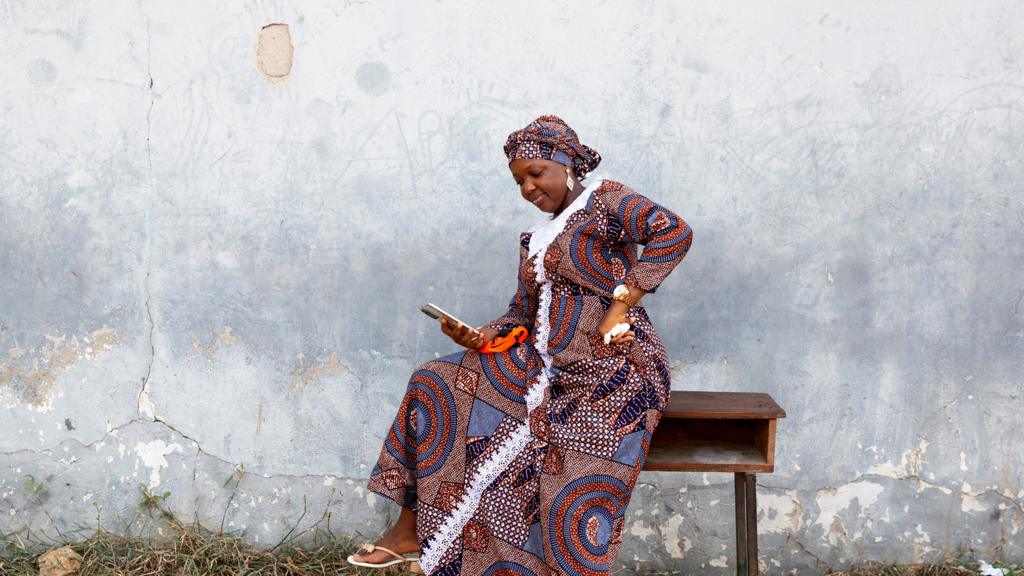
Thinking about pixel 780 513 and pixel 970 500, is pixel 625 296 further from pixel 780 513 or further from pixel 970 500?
Answer: pixel 970 500

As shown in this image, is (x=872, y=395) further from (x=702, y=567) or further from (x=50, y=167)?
(x=50, y=167)

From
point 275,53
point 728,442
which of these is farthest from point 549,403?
point 275,53

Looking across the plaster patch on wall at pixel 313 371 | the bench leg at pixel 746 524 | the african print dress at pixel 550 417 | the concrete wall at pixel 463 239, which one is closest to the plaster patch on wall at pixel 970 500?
the concrete wall at pixel 463 239

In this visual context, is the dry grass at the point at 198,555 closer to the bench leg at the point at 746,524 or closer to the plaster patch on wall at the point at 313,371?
the plaster patch on wall at the point at 313,371

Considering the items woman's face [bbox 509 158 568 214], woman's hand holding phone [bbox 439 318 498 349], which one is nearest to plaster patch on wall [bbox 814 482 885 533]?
woman's hand holding phone [bbox 439 318 498 349]

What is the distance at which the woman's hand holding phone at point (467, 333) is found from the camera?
3.14 m

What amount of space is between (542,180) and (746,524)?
1314 mm

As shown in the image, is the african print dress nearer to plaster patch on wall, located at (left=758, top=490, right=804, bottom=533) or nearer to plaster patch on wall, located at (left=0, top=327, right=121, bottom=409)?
plaster patch on wall, located at (left=758, top=490, right=804, bottom=533)

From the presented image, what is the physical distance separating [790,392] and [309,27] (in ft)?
7.56

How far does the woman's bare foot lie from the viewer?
3.24 m

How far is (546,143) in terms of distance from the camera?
10.2 ft

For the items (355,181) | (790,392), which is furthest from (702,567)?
(355,181)

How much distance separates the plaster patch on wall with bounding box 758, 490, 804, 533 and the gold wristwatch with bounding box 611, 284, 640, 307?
1278 mm

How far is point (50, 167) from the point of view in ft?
12.9
